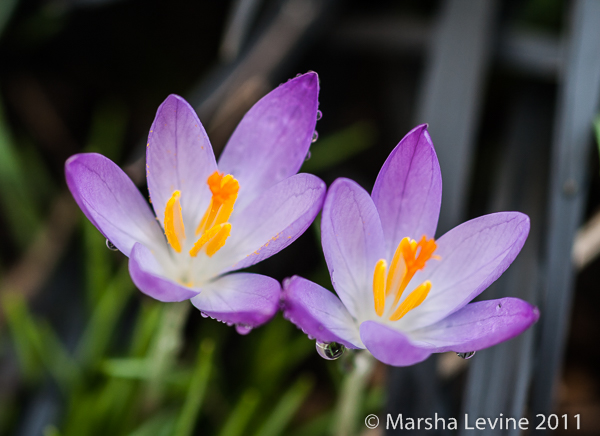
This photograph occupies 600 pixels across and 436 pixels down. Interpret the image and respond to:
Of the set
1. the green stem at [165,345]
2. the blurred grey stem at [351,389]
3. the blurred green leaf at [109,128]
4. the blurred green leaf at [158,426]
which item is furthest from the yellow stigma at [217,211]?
the blurred green leaf at [109,128]

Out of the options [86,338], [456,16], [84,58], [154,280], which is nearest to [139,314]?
[86,338]

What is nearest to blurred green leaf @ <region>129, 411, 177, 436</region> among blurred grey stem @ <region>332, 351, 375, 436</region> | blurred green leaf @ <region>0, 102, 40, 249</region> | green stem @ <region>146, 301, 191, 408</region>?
green stem @ <region>146, 301, 191, 408</region>

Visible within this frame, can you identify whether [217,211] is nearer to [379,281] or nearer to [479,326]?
[379,281]

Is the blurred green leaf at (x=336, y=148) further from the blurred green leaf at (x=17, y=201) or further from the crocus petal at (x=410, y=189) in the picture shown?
the blurred green leaf at (x=17, y=201)

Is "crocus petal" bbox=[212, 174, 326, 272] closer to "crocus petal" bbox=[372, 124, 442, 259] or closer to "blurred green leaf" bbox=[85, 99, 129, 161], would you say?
"crocus petal" bbox=[372, 124, 442, 259]

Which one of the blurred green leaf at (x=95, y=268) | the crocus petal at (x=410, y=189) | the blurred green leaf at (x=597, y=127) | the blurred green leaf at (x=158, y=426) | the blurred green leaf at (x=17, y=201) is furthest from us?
the blurred green leaf at (x=17, y=201)

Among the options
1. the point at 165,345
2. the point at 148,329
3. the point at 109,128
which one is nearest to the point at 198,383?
the point at 165,345
